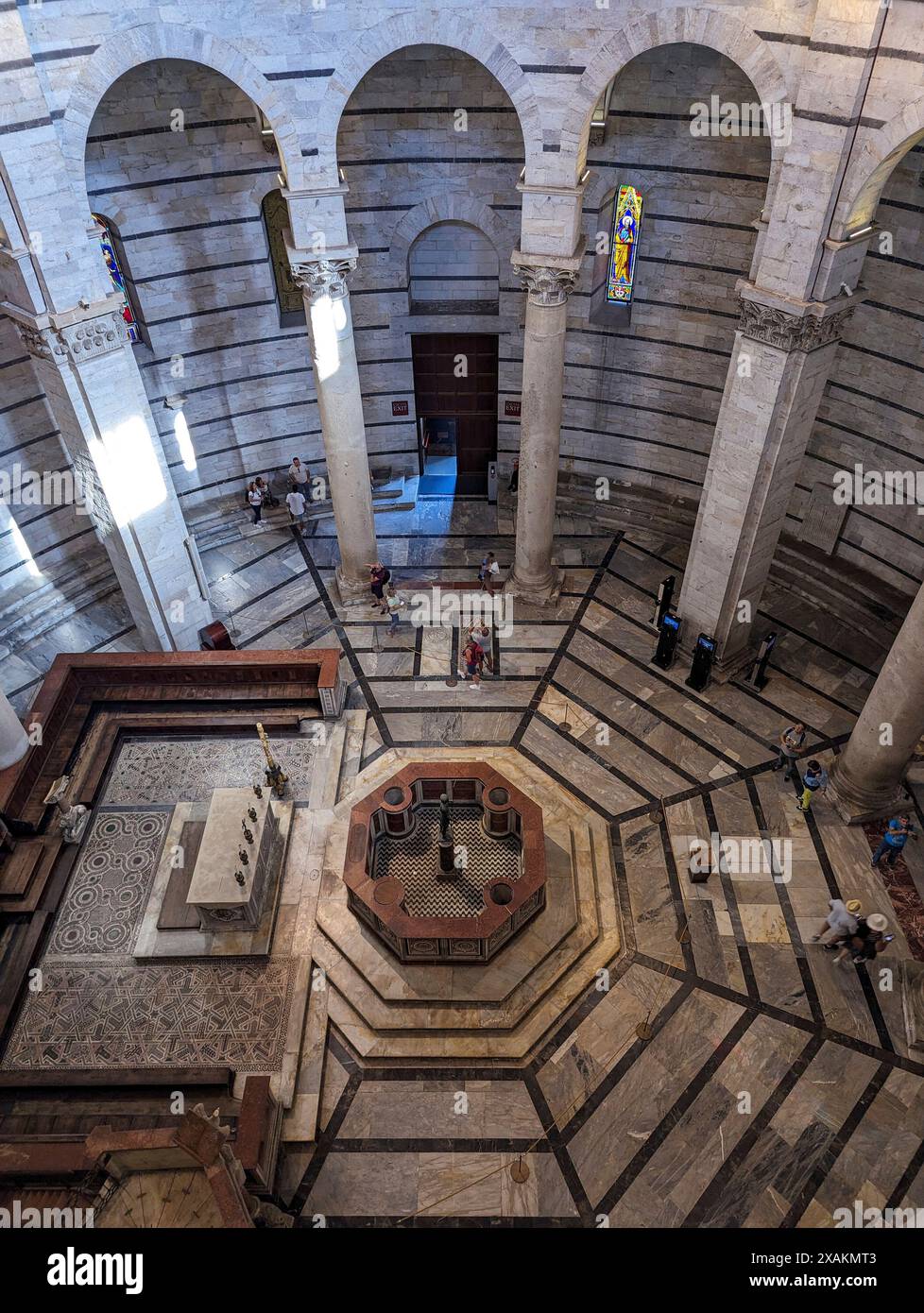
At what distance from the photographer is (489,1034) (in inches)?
504

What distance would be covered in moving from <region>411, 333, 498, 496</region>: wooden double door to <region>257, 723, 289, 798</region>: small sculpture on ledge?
29.9ft

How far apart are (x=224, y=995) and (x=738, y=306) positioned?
493 inches

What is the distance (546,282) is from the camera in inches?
603

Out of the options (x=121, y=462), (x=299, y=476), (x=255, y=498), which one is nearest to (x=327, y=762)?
(x=121, y=462)

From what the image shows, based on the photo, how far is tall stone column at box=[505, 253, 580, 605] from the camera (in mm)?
15352

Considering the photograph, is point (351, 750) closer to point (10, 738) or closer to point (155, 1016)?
point (155, 1016)

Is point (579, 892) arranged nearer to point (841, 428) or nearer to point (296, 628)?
point (296, 628)

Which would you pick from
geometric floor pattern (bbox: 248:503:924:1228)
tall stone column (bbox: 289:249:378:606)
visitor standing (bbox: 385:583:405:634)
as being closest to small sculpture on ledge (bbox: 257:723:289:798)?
geometric floor pattern (bbox: 248:503:924:1228)

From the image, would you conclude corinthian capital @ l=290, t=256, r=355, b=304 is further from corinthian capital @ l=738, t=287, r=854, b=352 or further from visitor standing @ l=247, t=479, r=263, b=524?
corinthian capital @ l=738, t=287, r=854, b=352

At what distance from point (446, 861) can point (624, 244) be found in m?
12.2

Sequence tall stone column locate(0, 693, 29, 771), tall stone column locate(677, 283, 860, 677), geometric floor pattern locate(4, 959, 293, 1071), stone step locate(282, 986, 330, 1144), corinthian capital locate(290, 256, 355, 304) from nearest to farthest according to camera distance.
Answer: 1. stone step locate(282, 986, 330, 1144)
2. geometric floor pattern locate(4, 959, 293, 1071)
3. tall stone column locate(677, 283, 860, 677)
4. tall stone column locate(0, 693, 29, 771)
5. corinthian capital locate(290, 256, 355, 304)

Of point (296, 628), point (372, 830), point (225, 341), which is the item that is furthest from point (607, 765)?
point (225, 341)

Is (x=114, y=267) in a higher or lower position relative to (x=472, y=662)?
higher

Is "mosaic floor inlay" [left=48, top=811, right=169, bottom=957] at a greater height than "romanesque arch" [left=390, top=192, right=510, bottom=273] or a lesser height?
lesser
